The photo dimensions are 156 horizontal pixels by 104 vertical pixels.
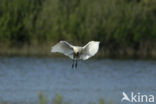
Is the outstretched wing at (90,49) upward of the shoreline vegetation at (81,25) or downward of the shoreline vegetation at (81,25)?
upward

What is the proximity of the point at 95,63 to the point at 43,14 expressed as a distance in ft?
25.4

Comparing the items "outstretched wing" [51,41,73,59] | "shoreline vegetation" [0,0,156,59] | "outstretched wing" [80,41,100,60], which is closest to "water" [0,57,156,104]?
"shoreline vegetation" [0,0,156,59]

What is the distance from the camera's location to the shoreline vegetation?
43.8 meters

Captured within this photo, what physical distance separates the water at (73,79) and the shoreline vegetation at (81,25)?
317 cm

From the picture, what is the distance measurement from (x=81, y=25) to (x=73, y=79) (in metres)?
13.9

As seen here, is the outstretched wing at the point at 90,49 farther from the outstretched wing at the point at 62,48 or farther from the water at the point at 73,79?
the water at the point at 73,79

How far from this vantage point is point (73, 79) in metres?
30.9

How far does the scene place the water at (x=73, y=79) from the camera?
25250 mm

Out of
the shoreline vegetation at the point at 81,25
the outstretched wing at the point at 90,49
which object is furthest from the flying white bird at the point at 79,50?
the shoreline vegetation at the point at 81,25

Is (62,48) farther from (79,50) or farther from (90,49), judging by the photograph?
(90,49)

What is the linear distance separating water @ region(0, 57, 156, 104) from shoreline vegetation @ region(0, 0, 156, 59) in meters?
3.17

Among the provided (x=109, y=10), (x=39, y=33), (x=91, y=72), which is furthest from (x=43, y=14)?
(x=91, y=72)

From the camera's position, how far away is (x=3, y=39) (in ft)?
148

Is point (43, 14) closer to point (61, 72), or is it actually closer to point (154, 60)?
point (154, 60)
